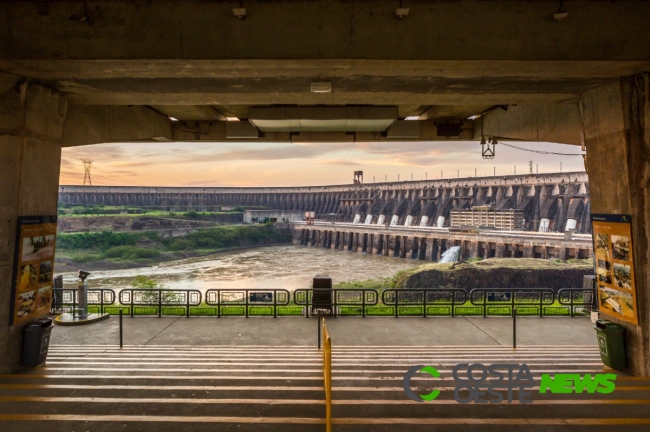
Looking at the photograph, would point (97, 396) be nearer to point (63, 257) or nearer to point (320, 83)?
point (320, 83)

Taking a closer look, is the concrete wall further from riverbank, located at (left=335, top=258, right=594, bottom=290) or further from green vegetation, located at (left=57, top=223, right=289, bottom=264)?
green vegetation, located at (left=57, top=223, right=289, bottom=264)

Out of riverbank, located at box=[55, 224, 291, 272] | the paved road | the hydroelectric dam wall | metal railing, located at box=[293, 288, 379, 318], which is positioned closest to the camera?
the paved road

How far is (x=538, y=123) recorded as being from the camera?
10.0 meters

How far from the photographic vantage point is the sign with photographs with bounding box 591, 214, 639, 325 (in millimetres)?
6773

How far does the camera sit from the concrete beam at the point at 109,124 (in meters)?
9.10

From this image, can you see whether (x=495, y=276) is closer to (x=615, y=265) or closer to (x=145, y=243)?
(x=615, y=265)

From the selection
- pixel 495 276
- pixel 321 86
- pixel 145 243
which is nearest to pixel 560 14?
pixel 321 86

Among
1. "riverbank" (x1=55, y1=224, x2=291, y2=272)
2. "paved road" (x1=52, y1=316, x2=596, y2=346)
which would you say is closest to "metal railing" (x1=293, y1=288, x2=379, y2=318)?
"paved road" (x1=52, y1=316, x2=596, y2=346)

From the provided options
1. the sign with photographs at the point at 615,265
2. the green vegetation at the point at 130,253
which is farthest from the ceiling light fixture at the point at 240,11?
the green vegetation at the point at 130,253

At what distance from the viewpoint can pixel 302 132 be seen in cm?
1250

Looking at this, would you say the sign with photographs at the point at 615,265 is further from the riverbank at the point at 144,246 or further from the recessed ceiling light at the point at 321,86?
the riverbank at the point at 144,246

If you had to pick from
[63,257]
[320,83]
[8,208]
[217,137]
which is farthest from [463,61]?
[63,257]

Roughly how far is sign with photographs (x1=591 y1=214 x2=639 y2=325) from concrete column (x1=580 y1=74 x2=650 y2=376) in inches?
3.9

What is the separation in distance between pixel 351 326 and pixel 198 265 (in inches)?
1686
